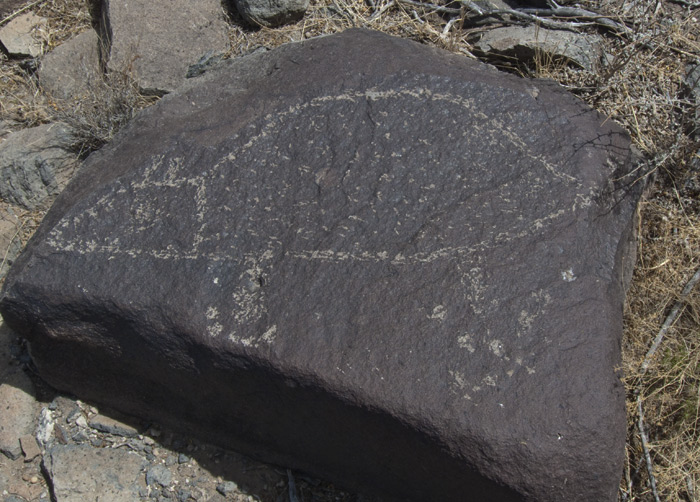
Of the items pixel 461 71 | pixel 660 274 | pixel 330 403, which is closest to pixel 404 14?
pixel 461 71

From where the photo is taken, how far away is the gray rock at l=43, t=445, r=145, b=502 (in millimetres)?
2000

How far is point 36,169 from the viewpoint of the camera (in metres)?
2.69

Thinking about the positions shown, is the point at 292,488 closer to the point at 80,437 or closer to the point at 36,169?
the point at 80,437

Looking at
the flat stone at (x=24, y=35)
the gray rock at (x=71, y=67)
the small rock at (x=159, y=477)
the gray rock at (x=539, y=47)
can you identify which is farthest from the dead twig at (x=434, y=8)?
the small rock at (x=159, y=477)

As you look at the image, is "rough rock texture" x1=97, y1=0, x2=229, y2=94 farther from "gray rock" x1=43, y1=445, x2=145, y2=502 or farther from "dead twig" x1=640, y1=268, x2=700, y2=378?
"dead twig" x1=640, y1=268, x2=700, y2=378

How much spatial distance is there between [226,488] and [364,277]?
75 cm

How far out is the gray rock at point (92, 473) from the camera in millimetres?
2000

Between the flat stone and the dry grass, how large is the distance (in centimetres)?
5

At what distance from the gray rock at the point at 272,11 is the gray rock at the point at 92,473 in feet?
5.90

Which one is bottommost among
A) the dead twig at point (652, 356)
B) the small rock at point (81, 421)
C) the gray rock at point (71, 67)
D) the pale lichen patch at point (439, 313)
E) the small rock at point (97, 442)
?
the small rock at point (97, 442)

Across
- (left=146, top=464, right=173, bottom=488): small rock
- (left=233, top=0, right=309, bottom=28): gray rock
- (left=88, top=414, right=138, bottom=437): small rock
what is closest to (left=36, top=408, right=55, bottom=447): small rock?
(left=88, top=414, right=138, bottom=437): small rock

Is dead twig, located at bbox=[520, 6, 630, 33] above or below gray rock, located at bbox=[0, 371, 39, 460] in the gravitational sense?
above

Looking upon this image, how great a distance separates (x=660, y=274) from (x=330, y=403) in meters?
1.27

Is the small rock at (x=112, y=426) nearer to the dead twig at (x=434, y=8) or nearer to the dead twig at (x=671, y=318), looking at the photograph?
the dead twig at (x=671, y=318)
